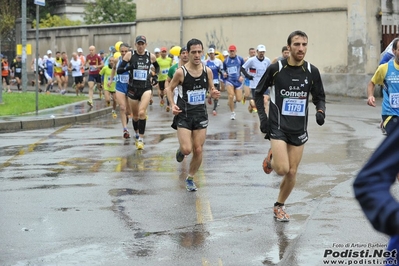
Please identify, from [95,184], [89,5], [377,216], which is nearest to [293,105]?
[95,184]

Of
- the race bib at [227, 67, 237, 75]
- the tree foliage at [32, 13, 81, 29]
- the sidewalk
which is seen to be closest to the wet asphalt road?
the sidewalk

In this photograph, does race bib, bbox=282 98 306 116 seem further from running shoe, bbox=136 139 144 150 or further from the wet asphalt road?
running shoe, bbox=136 139 144 150

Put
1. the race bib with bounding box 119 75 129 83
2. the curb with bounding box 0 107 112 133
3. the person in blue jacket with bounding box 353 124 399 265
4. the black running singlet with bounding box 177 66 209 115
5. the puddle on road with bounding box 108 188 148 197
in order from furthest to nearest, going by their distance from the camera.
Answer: the curb with bounding box 0 107 112 133 → the race bib with bounding box 119 75 129 83 → the black running singlet with bounding box 177 66 209 115 → the puddle on road with bounding box 108 188 148 197 → the person in blue jacket with bounding box 353 124 399 265

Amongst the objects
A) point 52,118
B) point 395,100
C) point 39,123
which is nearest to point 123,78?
point 39,123

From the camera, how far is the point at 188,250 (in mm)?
6734

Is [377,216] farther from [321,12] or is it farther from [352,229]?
[321,12]

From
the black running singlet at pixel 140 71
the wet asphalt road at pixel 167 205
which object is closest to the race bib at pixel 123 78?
the black running singlet at pixel 140 71

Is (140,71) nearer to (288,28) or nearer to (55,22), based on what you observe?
(288,28)

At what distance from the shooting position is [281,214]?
7918 millimetres

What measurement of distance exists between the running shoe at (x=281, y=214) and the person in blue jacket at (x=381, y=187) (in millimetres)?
5314

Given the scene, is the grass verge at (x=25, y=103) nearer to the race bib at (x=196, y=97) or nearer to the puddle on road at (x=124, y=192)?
the puddle on road at (x=124, y=192)

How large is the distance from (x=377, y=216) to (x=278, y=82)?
5553 mm

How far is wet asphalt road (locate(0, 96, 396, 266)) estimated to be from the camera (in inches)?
263

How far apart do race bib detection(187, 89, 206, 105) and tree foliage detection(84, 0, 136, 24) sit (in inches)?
1487
